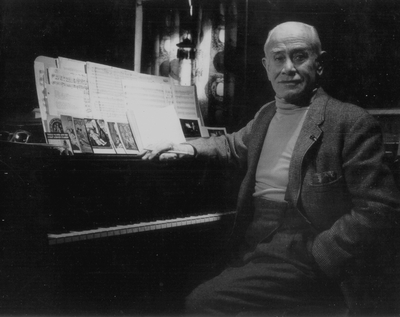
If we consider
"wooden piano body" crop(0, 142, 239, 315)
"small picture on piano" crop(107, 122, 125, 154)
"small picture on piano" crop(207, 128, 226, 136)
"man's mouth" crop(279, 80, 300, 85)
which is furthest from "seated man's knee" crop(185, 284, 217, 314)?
"man's mouth" crop(279, 80, 300, 85)

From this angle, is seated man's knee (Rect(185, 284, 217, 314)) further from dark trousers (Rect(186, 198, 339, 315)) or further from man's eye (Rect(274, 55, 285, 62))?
man's eye (Rect(274, 55, 285, 62))

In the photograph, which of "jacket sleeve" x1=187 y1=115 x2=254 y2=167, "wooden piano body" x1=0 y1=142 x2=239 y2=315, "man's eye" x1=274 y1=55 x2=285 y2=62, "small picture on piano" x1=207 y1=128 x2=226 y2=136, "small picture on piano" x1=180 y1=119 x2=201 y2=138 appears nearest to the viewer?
"wooden piano body" x1=0 y1=142 x2=239 y2=315

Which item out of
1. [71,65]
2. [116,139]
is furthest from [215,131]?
[71,65]

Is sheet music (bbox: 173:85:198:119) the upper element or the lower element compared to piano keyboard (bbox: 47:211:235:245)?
upper

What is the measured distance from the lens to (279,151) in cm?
192

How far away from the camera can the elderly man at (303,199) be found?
1712mm

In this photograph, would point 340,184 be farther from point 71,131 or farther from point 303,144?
point 71,131

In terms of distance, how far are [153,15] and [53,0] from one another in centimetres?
62

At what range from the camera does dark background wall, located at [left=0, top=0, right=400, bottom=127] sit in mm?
2338

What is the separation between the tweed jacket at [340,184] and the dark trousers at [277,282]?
0.17 feet

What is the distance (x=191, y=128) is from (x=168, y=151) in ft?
1.13

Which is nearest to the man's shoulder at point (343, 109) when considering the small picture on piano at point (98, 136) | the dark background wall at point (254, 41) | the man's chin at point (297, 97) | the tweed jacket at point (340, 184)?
the tweed jacket at point (340, 184)

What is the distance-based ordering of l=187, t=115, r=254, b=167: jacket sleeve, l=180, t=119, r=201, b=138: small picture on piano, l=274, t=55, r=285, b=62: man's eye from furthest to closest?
l=180, t=119, r=201, b=138: small picture on piano
l=187, t=115, r=254, b=167: jacket sleeve
l=274, t=55, r=285, b=62: man's eye

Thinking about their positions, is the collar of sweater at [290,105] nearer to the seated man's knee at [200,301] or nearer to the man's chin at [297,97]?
the man's chin at [297,97]
